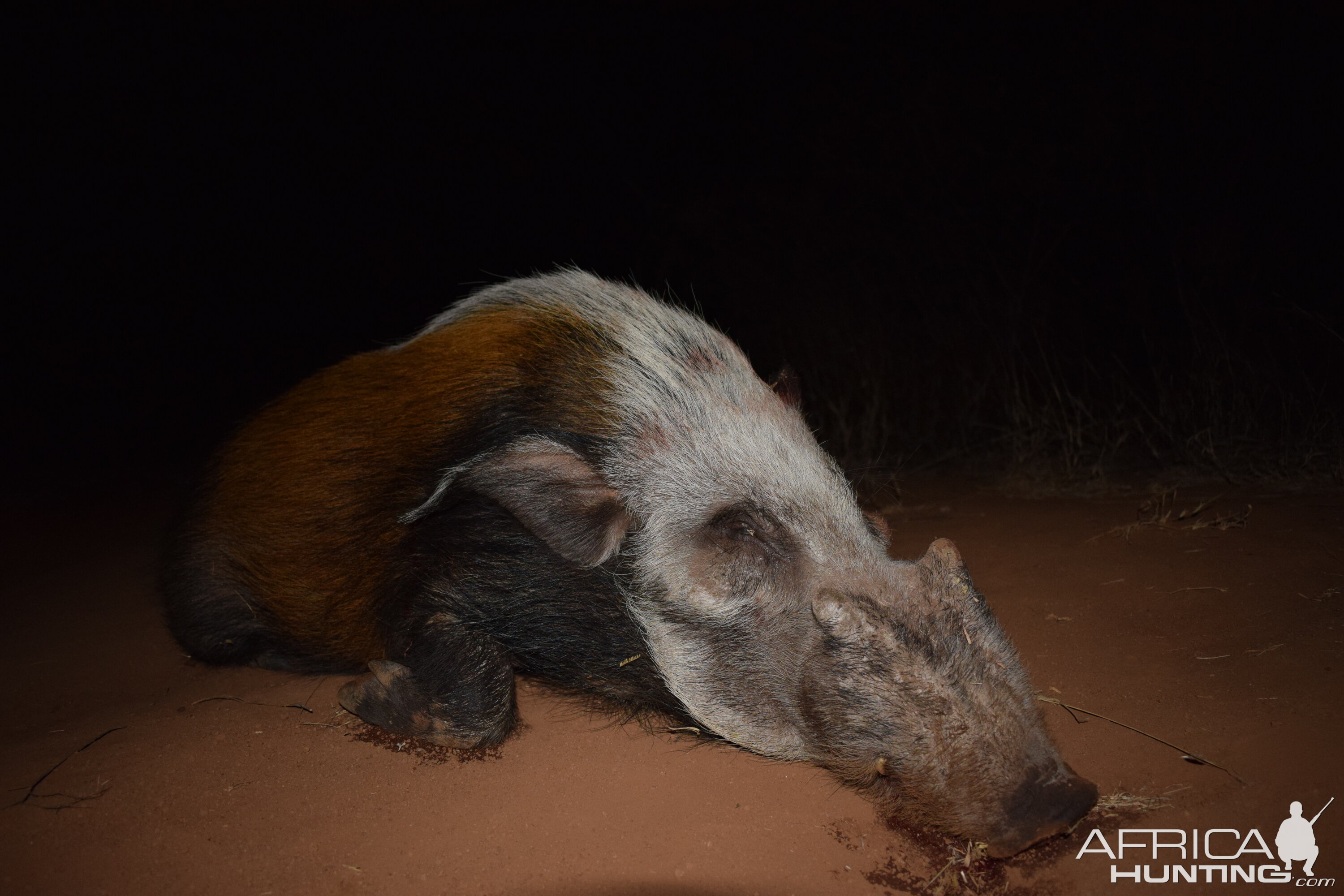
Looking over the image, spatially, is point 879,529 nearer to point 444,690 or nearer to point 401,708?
point 444,690

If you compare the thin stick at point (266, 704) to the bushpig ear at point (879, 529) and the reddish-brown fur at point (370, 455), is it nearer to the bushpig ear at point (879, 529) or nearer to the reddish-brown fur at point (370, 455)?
the reddish-brown fur at point (370, 455)

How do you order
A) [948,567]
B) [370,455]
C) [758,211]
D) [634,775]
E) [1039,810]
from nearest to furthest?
[1039,810], [948,567], [634,775], [370,455], [758,211]

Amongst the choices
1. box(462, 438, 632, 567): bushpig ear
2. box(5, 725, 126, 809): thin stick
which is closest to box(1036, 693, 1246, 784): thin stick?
box(462, 438, 632, 567): bushpig ear

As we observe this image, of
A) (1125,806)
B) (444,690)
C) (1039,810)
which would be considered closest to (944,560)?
(1039,810)

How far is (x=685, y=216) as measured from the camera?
11734 mm

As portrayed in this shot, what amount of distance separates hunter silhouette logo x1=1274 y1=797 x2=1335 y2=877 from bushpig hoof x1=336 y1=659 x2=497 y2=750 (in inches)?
78.0

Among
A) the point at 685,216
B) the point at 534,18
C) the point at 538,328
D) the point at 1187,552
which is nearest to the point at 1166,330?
the point at 685,216

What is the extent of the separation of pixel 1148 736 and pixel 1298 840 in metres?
0.47

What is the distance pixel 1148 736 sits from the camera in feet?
7.70

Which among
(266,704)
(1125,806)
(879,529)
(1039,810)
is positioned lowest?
(266,704)

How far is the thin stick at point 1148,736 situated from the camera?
2156mm

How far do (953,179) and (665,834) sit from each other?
896cm

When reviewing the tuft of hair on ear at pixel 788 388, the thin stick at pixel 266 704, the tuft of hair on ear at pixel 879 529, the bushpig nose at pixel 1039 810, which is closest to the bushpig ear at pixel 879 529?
the tuft of hair on ear at pixel 879 529

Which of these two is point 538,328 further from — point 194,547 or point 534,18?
point 534,18
